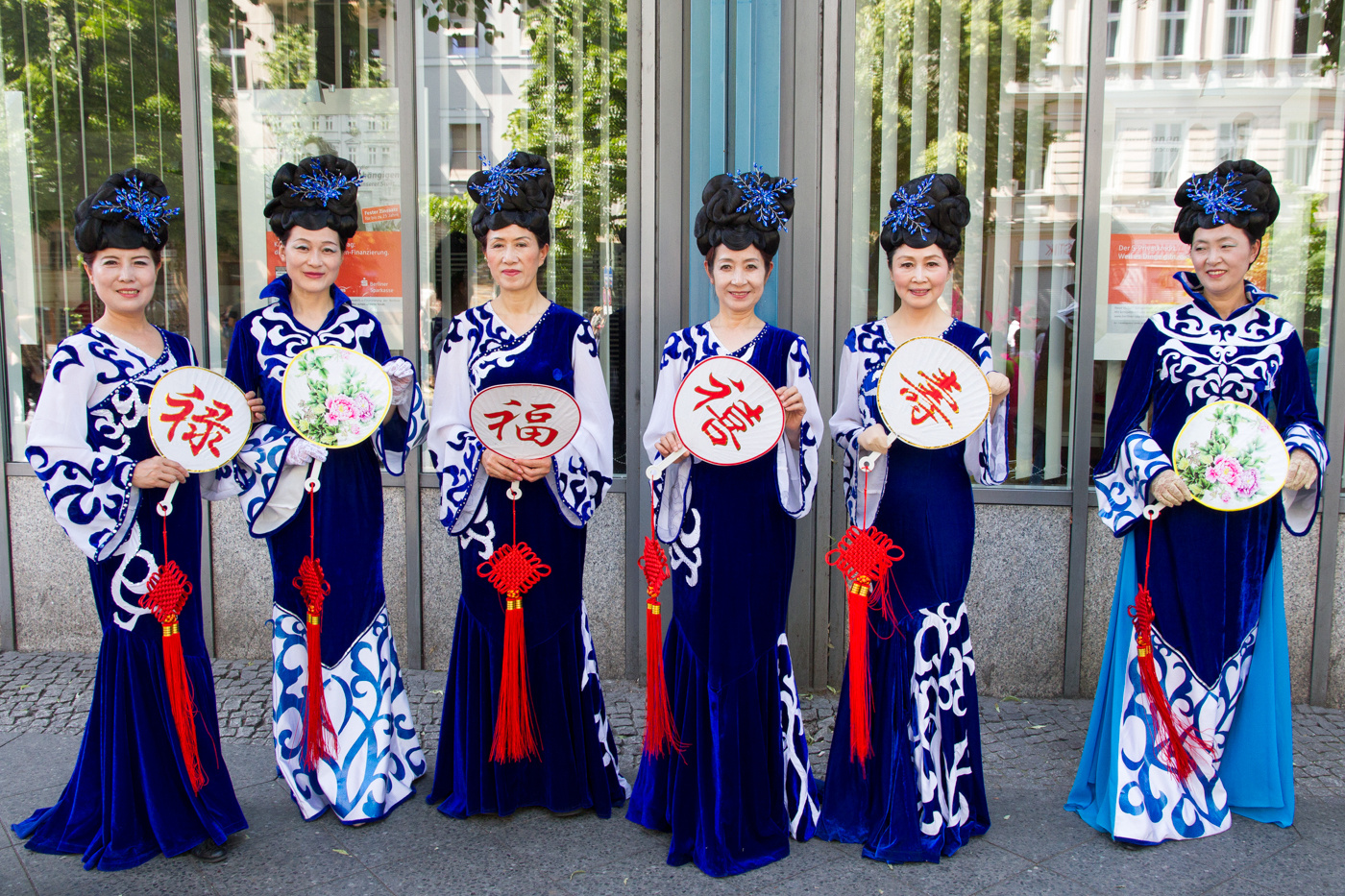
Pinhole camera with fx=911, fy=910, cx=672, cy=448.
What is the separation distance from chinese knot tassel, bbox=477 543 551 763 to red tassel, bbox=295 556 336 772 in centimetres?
53

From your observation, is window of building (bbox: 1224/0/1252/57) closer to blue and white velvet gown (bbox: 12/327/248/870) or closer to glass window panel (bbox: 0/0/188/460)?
blue and white velvet gown (bbox: 12/327/248/870)

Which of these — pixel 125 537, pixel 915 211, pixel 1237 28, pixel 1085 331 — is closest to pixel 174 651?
pixel 125 537

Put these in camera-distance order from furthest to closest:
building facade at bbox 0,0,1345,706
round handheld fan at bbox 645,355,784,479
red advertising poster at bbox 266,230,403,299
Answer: red advertising poster at bbox 266,230,403,299
building facade at bbox 0,0,1345,706
round handheld fan at bbox 645,355,784,479

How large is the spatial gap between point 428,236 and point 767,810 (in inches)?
127

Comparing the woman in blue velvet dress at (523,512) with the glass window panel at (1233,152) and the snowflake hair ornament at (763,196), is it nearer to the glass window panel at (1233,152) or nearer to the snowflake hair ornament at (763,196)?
the snowflake hair ornament at (763,196)

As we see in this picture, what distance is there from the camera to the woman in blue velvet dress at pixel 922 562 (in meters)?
2.75

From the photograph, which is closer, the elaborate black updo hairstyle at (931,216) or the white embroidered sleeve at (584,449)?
the elaborate black updo hairstyle at (931,216)

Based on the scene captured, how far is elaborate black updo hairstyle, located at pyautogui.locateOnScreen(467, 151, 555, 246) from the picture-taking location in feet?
9.30

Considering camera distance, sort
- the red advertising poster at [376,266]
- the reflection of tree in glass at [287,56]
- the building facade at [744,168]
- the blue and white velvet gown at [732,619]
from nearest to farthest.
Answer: the blue and white velvet gown at [732,619], the building facade at [744,168], the red advertising poster at [376,266], the reflection of tree in glass at [287,56]

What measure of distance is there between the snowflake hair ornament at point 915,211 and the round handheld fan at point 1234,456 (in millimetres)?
1027

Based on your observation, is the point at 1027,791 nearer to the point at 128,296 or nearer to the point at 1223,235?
the point at 1223,235

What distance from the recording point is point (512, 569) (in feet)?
9.50

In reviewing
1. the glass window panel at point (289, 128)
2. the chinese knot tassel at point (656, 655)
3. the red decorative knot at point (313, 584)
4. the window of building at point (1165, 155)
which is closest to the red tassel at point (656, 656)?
the chinese knot tassel at point (656, 655)

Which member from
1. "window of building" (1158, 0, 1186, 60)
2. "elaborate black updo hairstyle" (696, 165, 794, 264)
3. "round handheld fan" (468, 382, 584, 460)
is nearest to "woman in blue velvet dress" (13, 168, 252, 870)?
"round handheld fan" (468, 382, 584, 460)
